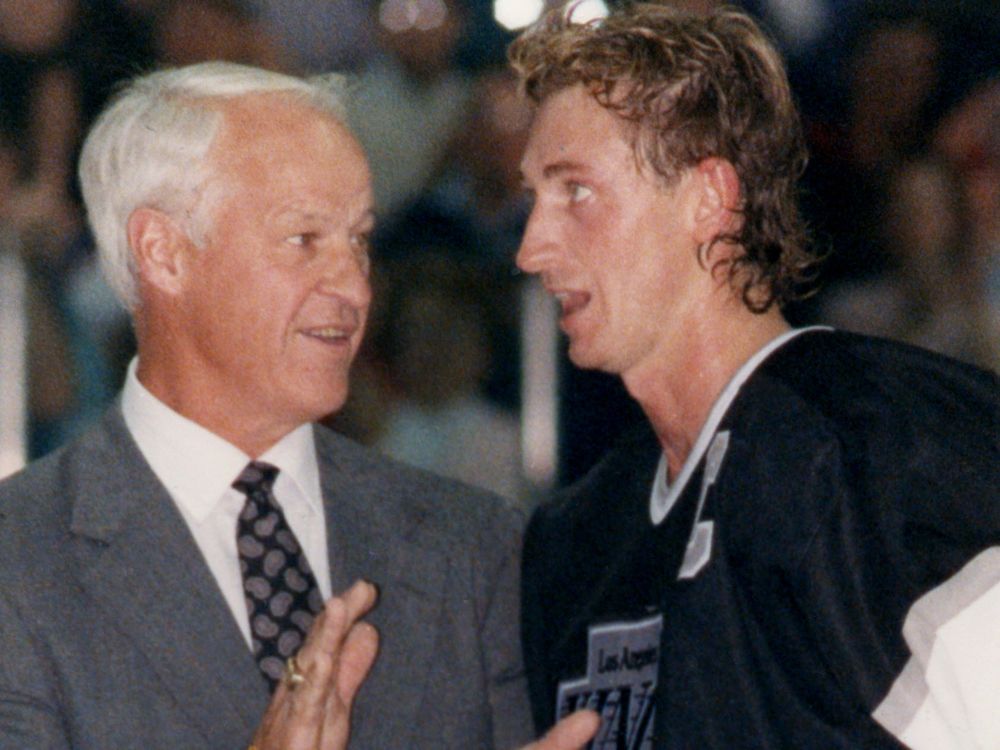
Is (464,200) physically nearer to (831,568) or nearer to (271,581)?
(271,581)

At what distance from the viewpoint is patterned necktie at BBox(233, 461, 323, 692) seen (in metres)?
1.63

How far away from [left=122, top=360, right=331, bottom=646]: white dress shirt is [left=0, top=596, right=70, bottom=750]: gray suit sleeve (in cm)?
22

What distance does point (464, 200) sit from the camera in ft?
9.96

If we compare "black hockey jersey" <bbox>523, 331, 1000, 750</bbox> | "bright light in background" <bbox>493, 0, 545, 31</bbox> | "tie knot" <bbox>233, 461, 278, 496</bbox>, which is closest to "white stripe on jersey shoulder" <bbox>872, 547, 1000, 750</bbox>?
"black hockey jersey" <bbox>523, 331, 1000, 750</bbox>

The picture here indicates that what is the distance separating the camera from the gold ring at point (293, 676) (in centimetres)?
147

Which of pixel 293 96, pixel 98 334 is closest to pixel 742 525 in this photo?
pixel 293 96

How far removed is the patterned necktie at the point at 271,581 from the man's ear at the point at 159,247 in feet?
0.90

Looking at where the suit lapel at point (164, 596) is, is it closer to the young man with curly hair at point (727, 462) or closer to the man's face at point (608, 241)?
the young man with curly hair at point (727, 462)

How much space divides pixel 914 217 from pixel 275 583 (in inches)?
83.0

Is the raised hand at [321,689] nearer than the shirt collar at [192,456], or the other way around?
the raised hand at [321,689]

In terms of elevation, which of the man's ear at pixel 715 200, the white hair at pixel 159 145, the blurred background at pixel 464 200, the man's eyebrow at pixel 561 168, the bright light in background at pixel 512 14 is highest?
the white hair at pixel 159 145

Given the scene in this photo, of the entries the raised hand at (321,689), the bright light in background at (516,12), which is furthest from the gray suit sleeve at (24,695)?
the bright light in background at (516,12)

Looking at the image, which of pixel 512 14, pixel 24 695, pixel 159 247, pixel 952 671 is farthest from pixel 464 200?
pixel 952 671

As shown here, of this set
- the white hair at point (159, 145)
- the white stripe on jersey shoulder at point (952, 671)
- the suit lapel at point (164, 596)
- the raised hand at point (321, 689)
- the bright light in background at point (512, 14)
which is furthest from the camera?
the bright light in background at point (512, 14)
